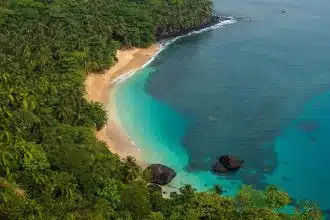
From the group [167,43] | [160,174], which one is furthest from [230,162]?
[167,43]

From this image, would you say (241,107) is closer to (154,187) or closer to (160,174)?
(160,174)

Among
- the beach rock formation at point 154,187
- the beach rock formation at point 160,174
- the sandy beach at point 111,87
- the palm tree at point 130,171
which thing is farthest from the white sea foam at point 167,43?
the beach rock formation at point 154,187

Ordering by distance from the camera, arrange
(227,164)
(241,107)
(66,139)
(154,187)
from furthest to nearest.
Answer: (241,107)
(227,164)
(66,139)
(154,187)

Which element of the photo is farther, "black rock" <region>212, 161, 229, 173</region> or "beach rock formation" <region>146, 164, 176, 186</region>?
"black rock" <region>212, 161, 229, 173</region>

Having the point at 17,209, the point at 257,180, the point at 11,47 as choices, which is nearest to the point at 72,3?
the point at 11,47

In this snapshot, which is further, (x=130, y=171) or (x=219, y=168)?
(x=219, y=168)

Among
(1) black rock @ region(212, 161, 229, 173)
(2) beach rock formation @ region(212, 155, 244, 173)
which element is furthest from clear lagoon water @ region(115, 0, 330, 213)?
(2) beach rock formation @ region(212, 155, 244, 173)

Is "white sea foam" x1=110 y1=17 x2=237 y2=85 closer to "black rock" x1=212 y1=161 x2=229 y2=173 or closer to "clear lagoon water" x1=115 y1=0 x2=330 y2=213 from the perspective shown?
"clear lagoon water" x1=115 y1=0 x2=330 y2=213
